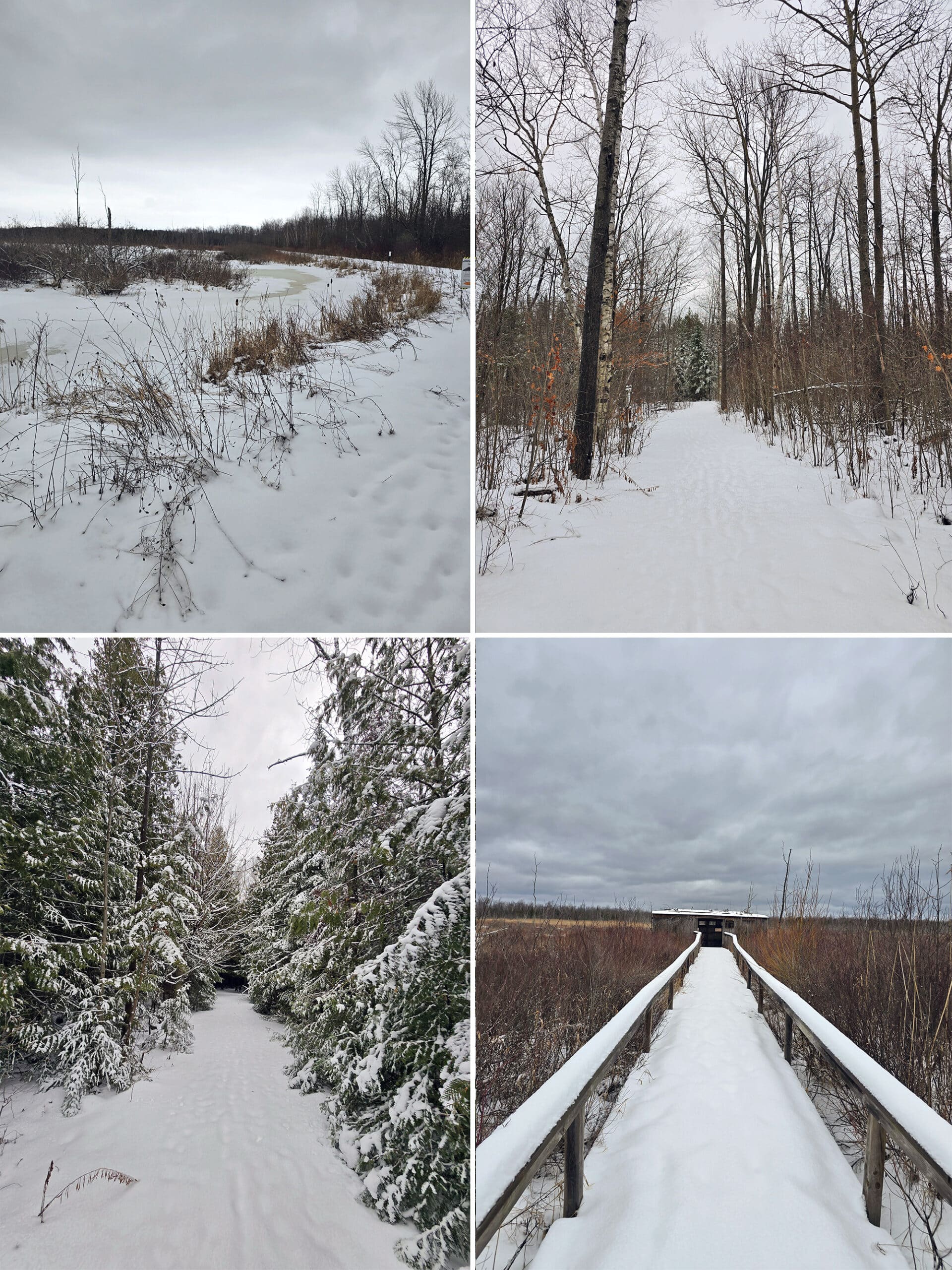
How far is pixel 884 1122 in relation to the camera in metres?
2.46

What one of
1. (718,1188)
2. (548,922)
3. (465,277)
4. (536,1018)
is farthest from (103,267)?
(718,1188)

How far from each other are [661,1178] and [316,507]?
3934mm

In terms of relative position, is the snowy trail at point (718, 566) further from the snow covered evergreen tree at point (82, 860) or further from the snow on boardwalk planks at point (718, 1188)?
the snow covered evergreen tree at point (82, 860)

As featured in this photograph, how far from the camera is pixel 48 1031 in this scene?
525cm

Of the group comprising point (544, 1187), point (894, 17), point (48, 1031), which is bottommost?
point (48, 1031)

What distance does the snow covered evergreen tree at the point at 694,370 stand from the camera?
46344 millimetres

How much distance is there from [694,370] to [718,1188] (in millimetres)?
50139

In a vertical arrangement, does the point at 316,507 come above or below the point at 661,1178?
above

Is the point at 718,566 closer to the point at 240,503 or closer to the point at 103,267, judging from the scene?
the point at 240,503

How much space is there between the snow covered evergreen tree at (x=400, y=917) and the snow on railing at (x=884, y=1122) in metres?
1.79

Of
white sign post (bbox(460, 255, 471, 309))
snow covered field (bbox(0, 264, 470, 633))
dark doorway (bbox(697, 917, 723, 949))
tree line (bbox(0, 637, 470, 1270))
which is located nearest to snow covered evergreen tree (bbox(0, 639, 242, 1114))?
tree line (bbox(0, 637, 470, 1270))

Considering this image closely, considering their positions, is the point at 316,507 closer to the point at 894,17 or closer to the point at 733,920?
the point at 894,17

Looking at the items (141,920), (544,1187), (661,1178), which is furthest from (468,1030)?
(141,920)

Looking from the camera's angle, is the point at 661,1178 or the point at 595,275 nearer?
the point at 661,1178
